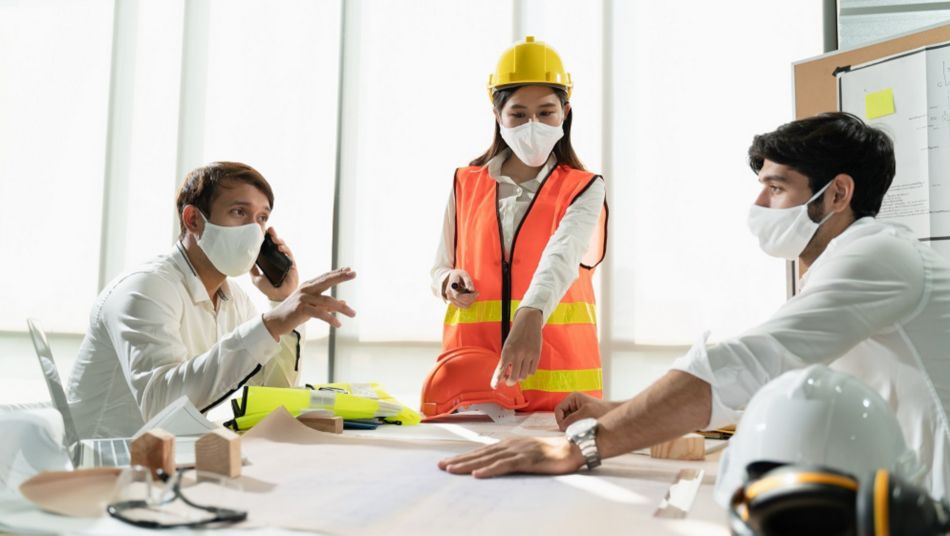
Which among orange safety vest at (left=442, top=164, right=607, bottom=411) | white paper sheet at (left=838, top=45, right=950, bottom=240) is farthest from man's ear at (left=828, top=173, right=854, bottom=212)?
white paper sheet at (left=838, top=45, right=950, bottom=240)

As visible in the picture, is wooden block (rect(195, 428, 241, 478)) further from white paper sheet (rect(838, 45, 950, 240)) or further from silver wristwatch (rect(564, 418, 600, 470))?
white paper sheet (rect(838, 45, 950, 240))

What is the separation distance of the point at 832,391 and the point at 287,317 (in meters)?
1.21

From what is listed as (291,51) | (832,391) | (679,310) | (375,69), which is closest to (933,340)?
(832,391)

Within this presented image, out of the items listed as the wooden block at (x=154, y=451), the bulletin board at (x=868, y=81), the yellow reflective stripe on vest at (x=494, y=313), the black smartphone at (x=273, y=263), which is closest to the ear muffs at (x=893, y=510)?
the wooden block at (x=154, y=451)

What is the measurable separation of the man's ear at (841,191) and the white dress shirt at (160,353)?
47.4 inches

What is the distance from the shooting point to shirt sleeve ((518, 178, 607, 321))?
1.92 metres

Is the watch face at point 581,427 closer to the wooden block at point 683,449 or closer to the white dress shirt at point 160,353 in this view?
the wooden block at point 683,449

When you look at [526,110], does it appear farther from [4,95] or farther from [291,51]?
[4,95]

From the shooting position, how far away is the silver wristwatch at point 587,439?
1.22 m

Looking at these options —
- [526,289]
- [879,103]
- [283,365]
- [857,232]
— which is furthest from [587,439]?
[879,103]

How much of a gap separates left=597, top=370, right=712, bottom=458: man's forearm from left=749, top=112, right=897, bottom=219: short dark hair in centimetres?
58

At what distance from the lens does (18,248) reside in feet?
15.9

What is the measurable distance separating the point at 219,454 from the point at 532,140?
4.67ft

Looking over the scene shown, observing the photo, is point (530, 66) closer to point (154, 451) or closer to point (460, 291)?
point (460, 291)
